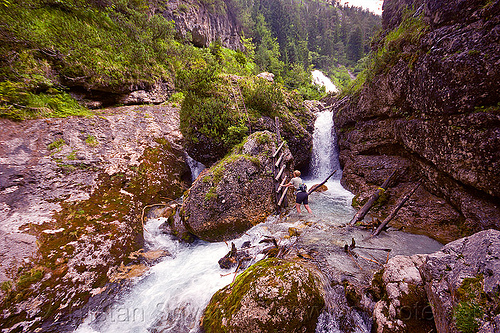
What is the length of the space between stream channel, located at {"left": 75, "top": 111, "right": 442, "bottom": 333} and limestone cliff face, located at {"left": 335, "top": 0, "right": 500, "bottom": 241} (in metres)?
1.40

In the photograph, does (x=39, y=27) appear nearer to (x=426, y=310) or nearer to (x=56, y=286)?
(x=56, y=286)

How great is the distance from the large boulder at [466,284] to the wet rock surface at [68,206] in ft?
21.2

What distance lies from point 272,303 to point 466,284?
2.36 metres

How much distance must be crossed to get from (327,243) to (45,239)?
7.25 m

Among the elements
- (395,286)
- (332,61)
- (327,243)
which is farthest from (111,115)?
(332,61)

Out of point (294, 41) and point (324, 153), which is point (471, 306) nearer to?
point (324, 153)

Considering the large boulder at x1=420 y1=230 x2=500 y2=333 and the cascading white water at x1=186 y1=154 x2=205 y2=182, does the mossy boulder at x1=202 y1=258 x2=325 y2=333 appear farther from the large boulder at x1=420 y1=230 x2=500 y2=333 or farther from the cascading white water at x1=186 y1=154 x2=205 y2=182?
the cascading white water at x1=186 y1=154 x2=205 y2=182

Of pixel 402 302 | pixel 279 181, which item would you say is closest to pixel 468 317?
pixel 402 302

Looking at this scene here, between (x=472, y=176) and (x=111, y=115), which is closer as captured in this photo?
(x=472, y=176)

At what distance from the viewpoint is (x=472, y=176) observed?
4.78 m

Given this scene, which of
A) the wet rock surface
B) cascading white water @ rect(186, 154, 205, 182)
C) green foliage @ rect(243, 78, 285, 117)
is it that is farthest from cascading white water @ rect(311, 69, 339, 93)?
the wet rock surface

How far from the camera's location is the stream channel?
10.8 ft

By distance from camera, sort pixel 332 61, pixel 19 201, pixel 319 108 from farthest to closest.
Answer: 1. pixel 332 61
2. pixel 319 108
3. pixel 19 201

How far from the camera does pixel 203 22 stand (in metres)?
25.8
